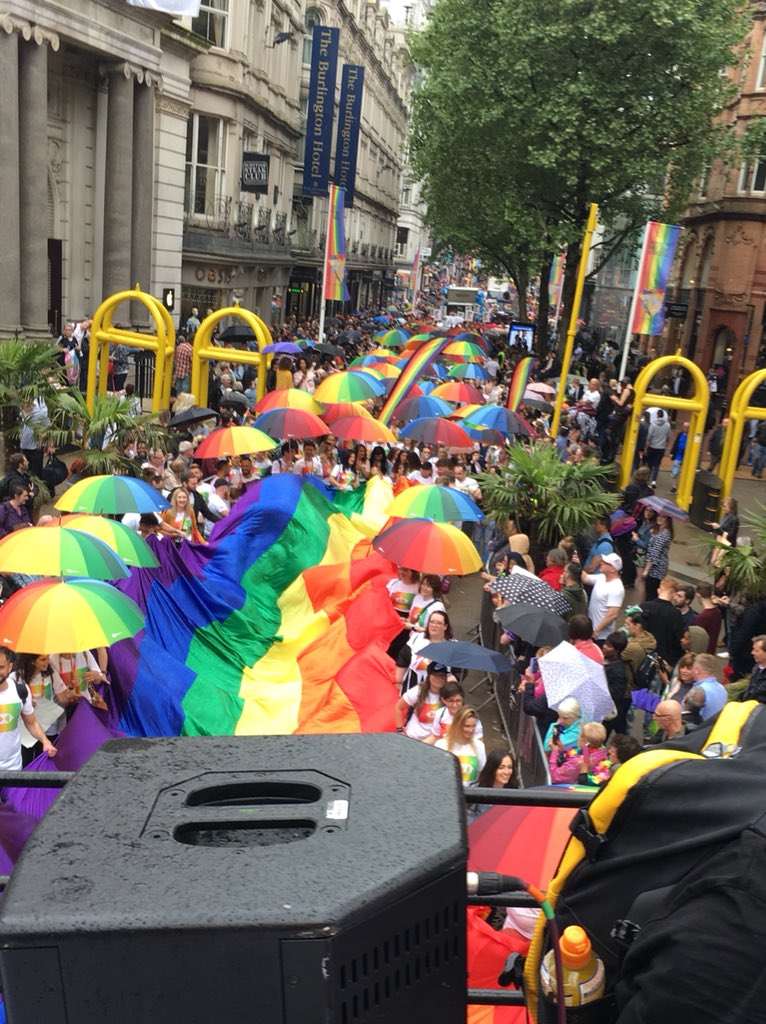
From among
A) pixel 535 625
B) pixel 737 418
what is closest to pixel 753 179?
pixel 737 418

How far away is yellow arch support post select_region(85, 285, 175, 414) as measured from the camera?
17609mm

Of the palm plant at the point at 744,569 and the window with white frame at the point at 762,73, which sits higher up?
the window with white frame at the point at 762,73

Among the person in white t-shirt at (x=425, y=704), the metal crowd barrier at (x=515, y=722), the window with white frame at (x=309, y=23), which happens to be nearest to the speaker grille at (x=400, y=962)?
the metal crowd barrier at (x=515, y=722)

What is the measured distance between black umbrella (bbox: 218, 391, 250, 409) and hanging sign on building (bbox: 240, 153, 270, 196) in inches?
585

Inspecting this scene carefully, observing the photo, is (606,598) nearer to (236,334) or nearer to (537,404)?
(537,404)

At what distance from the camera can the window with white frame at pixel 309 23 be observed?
43.7 metres

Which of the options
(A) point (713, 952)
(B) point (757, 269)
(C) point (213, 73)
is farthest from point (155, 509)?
(B) point (757, 269)

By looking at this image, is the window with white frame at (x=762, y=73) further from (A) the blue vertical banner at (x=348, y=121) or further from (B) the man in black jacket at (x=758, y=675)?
(B) the man in black jacket at (x=758, y=675)

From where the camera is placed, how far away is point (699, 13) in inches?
1068

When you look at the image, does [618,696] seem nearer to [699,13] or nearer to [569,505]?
[569,505]

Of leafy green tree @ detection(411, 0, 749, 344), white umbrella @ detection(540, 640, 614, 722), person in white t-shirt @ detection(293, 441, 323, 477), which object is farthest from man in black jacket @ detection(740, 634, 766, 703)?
leafy green tree @ detection(411, 0, 749, 344)

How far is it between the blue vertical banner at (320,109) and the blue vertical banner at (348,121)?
2.52 meters

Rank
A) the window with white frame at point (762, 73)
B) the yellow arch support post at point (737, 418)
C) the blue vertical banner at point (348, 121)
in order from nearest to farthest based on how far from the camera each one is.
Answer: the yellow arch support post at point (737, 418) → the window with white frame at point (762, 73) → the blue vertical banner at point (348, 121)

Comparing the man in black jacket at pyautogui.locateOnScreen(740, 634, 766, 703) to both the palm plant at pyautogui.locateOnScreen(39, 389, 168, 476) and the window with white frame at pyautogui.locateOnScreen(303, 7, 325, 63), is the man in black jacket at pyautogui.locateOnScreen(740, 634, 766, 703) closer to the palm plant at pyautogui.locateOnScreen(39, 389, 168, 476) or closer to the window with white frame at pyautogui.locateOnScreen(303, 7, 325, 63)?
the palm plant at pyautogui.locateOnScreen(39, 389, 168, 476)
